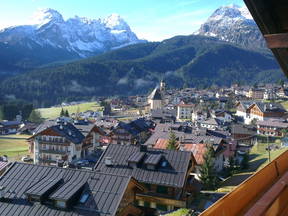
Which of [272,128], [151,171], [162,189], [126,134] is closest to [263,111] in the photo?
[272,128]

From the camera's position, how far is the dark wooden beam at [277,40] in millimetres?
2598

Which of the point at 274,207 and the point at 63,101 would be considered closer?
the point at 274,207

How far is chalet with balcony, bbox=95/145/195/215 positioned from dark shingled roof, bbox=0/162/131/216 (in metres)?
4.49

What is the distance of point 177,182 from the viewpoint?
65.4 feet

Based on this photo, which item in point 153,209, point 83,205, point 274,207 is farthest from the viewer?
point 153,209

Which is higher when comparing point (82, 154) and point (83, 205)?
point (83, 205)

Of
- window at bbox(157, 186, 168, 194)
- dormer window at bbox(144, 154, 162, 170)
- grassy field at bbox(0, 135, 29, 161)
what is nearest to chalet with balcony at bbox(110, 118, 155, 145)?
grassy field at bbox(0, 135, 29, 161)

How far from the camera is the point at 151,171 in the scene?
69.2 feet

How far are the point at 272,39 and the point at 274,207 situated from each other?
1397 mm

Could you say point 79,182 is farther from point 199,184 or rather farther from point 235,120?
point 235,120

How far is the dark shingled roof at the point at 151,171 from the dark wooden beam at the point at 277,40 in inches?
700

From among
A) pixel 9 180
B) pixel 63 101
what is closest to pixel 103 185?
pixel 9 180

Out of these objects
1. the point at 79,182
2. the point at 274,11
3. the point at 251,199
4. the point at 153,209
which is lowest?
the point at 153,209

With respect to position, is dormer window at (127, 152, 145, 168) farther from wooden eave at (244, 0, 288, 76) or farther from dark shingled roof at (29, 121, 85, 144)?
dark shingled roof at (29, 121, 85, 144)
